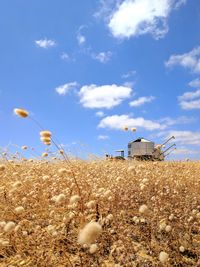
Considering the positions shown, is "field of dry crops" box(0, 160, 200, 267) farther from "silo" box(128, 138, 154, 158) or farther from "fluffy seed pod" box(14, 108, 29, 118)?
"silo" box(128, 138, 154, 158)

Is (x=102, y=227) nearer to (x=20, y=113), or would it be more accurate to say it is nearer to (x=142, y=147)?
(x=20, y=113)

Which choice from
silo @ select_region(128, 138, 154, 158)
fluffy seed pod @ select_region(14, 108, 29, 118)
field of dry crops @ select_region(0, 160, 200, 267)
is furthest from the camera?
silo @ select_region(128, 138, 154, 158)

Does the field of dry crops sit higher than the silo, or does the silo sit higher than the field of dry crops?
A: the silo

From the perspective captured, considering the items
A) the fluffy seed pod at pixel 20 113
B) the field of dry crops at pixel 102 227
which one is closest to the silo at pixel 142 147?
the field of dry crops at pixel 102 227

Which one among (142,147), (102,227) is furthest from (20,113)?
A: (142,147)

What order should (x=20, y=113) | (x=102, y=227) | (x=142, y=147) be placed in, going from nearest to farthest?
(x=20, y=113)
(x=102, y=227)
(x=142, y=147)

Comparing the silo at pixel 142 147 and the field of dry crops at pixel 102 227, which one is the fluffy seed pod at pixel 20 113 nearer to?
the field of dry crops at pixel 102 227

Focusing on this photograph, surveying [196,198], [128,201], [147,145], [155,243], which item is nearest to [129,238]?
[155,243]

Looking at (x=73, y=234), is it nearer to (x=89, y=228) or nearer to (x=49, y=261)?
(x=49, y=261)

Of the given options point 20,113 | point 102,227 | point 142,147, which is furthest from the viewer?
point 142,147

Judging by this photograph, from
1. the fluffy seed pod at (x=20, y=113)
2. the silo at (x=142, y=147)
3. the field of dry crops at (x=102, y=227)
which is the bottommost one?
the field of dry crops at (x=102, y=227)

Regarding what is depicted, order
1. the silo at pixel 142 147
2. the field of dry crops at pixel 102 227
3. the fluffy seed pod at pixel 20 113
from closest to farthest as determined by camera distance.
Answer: the fluffy seed pod at pixel 20 113, the field of dry crops at pixel 102 227, the silo at pixel 142 147

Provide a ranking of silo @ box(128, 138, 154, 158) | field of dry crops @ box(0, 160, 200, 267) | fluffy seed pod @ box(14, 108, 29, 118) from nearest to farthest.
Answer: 1. fluffy seed pod @ box(14, 108, 29, 118)
2. field of dry crops @ box(0, 160, 200, 267)
3. silo @ box(128, 138, 154, 158)

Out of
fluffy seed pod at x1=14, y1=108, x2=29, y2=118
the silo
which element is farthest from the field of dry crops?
the silo
